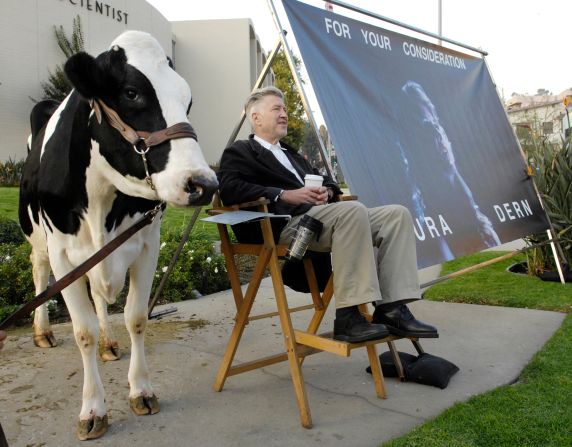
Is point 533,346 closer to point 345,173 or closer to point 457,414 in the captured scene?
point 457,414

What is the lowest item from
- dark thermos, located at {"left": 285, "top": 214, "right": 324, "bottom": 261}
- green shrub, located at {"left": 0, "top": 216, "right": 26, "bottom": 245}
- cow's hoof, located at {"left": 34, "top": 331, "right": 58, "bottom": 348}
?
cow's hoof, located at {"left": 34, "top": 331, "right": 58, "bottom": 348}

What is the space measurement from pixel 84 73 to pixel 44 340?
2.39m

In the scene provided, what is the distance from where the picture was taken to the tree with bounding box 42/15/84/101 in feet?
58.3

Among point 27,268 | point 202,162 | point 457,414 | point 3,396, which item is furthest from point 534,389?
point 27,268

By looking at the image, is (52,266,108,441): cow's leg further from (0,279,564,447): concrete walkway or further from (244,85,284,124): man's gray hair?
(244,85,284,124): man's gray hair

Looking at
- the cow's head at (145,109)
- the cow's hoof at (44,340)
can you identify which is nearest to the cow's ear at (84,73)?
the cow's head at (145,109)

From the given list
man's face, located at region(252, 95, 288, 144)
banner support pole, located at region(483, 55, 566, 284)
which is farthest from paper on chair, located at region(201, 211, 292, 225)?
banner support pole, located at region(483, 55, 566, 284)

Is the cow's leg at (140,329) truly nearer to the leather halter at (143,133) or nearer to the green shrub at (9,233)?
the leather halter at (143,133)

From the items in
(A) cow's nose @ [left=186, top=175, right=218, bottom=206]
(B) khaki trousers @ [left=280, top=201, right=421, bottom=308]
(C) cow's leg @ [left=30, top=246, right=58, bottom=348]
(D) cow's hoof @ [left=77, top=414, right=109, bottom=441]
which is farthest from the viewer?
(C) cow's leg @ [left=30, top=246, right=58, bottom=348]

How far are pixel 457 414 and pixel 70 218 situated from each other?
6.91ft

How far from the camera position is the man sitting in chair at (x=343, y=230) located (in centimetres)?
256

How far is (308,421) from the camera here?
2.48 metres

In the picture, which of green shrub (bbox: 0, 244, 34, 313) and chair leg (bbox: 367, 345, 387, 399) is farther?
green shrub (bbox: 0, 244, 34, 313)

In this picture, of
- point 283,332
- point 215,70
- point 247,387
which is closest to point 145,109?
point 283,332
